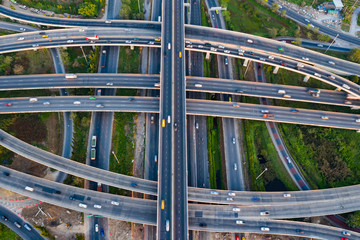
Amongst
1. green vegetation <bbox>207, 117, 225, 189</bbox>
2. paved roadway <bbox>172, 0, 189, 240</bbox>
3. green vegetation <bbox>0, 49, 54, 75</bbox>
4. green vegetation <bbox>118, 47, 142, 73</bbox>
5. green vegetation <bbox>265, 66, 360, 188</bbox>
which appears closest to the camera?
paved roadway <bbox>172, 0, 189, 240</bbox>

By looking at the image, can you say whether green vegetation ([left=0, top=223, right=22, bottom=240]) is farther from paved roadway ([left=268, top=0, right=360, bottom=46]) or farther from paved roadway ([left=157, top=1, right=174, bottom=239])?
paved roadway ([left=268, top=0, right=360, bottom=46])

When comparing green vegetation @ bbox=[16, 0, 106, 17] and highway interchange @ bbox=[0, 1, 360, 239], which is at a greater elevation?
green vegetation @ bbox=[16, 0, 106, 17]

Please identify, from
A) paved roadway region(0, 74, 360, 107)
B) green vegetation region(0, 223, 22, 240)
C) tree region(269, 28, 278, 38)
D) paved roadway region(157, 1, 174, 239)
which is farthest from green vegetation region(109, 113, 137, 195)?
tree region(269, 28, 278, 38)

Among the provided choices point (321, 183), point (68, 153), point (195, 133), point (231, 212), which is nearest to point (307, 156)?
point (321, 183)

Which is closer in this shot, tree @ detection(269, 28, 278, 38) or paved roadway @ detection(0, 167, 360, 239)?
paved roadway @ detection(0, 167, 360, 239)

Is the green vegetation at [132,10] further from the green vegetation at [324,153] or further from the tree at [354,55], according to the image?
the tree at [354,55]

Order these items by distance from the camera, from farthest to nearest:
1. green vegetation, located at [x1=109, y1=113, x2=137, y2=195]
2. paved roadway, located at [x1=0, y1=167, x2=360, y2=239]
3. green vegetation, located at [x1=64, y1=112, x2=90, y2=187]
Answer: green vegetation, located at [x1=109, y1=113, x2=137, y2=195]
green vegetation, located at [x1=64, y1=112, x2=90, y2=187]
paved roadway, located at [x1=0, y1=167, x2=360, y2=239]

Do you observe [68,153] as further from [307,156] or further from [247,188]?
[307,156]
